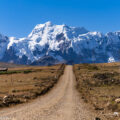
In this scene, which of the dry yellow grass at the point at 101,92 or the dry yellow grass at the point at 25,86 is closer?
the dry yellow grass at the point at 101,92

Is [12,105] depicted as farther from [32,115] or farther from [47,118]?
[47,118]

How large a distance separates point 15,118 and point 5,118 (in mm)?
816

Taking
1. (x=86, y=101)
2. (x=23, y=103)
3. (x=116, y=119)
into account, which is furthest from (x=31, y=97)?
(x=116, y=119)

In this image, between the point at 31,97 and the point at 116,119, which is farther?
the point at 31,97

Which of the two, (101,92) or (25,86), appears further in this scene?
(25,86)

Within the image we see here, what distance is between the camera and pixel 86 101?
93.1 feet

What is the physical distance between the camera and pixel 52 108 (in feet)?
75.0

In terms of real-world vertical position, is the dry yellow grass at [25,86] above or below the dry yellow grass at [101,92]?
above

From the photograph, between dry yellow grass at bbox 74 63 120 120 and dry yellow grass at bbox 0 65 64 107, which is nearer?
dry yellow grass at bbox 74 63 120 120

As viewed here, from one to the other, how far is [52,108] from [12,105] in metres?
5.09

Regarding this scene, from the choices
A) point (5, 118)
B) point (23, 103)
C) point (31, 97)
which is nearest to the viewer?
point (5, 118)

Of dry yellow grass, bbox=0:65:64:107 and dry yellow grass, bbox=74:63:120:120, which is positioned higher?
dry yellow grass, bbox=0:65:64:107

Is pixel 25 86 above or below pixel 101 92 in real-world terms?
above

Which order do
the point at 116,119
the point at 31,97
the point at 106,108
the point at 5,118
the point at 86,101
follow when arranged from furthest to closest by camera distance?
the point at 31,97
the point at 86,101
the point at 106,108
the point at 116,119
the point at 5,118
